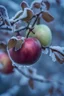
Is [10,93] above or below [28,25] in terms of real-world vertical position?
below

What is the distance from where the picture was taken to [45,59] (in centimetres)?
303

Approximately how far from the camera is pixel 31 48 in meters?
0.87

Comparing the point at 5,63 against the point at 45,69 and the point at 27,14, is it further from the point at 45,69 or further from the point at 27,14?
the point at 45,69

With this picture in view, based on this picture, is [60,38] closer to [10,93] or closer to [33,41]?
[10,93]

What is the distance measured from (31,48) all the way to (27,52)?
0.02 m

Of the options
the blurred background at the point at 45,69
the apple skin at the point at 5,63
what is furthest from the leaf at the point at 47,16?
the blurred background at the point at 45,69

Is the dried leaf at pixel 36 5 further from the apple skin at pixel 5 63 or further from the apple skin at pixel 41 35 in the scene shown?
the apple skin at pixel 5 63

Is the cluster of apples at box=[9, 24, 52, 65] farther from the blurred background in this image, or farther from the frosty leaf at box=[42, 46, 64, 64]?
the blurred background

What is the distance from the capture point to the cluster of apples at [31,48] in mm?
858

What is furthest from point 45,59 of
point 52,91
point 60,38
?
point 52,91

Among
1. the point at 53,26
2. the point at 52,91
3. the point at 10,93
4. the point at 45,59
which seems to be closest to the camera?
the point at 52,91

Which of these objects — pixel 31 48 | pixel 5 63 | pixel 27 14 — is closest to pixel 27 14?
pixel 27 14

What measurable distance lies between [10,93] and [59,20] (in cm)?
73

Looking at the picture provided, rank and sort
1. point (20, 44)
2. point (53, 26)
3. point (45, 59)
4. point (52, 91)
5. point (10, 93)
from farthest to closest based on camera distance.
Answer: point (45, 59), point (53, 26), point (10, 93), point (52, 91), point (20, 44)
